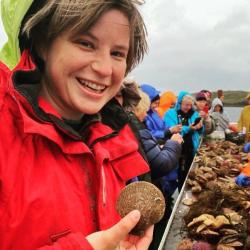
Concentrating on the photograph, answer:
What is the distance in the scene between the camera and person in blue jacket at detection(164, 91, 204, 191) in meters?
8.25

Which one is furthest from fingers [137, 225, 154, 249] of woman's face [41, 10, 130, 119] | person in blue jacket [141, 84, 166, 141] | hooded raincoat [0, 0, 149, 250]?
person in blue jacket [141, 84, 166, 141]

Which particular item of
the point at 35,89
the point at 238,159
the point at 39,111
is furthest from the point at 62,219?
the point at 238,159

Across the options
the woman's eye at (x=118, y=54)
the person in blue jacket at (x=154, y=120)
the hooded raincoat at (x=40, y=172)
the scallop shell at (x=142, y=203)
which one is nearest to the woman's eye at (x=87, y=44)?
the woman's eye at (x=118, y=54)

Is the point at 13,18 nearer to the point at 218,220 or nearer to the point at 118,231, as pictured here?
the point at 118,231

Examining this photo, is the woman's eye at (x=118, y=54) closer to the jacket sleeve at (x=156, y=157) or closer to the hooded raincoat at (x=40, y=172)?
the hooded raincoat at (x=40, y=172)

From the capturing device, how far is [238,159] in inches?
281

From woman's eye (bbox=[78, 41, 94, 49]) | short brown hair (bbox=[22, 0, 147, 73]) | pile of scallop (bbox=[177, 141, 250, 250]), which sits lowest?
pile of scallop (bbox=[177, 141, 250, 250])

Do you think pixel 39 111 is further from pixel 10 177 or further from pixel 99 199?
pixel 99 199

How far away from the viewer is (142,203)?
1655 millimetres

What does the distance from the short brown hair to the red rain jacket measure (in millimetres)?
146

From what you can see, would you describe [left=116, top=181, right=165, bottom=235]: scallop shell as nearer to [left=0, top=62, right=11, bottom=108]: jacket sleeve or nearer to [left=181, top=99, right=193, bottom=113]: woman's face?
[left=0, top=62, right=11, bottom=108]: jacket sleeve

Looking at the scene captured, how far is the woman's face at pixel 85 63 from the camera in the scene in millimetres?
1509

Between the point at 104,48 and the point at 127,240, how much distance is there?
85 cm

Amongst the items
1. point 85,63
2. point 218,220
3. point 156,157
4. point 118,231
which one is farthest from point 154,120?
point 118,231
